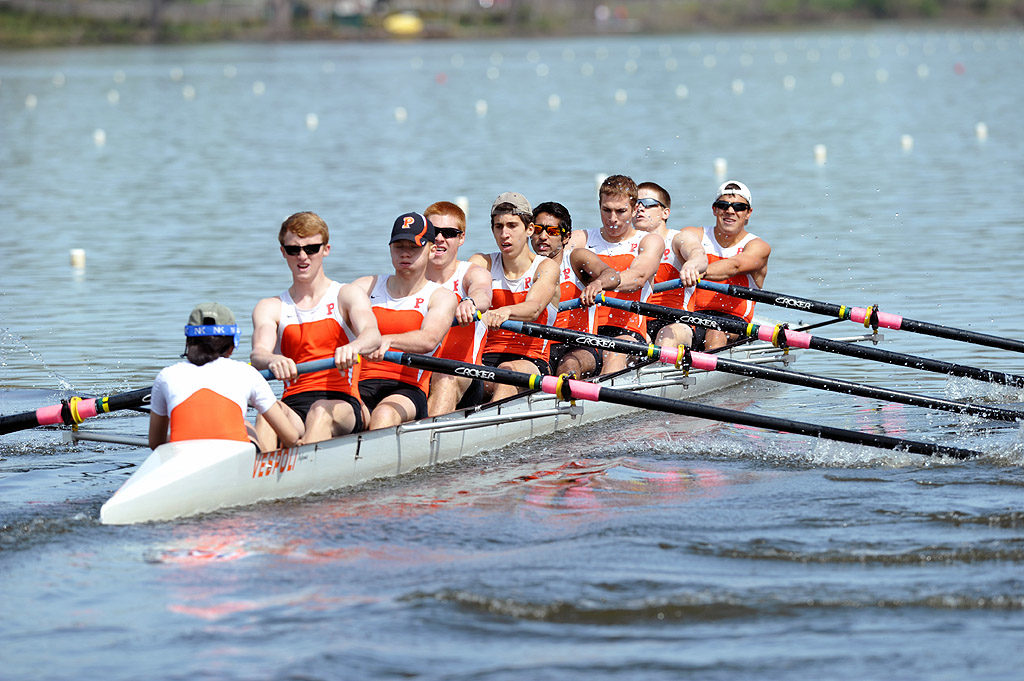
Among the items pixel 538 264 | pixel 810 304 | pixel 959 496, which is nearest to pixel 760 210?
pixel 810 304

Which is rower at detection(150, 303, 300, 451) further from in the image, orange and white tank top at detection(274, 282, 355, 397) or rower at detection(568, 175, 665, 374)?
rower at detection(568, 175, 665, 374)

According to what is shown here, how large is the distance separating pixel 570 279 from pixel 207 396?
3.97 metres

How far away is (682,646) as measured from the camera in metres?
5.68

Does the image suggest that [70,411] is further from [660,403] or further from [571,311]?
[571,311]

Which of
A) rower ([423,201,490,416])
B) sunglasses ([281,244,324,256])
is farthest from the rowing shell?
sunglasses ([281,244,324,256])

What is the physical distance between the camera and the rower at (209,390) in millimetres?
6941

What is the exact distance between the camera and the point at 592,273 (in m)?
10.6

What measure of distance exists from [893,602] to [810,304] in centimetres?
509

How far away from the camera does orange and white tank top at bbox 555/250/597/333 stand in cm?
1030

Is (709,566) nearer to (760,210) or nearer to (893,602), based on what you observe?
(893,602)

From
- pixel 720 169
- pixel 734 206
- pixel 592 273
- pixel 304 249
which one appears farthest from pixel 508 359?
pixel 720 169

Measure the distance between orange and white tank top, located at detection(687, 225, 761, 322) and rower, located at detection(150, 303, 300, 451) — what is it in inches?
194

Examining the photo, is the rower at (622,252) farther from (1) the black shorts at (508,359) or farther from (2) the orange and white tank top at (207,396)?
(2) the orange and white tank top at (207,396)

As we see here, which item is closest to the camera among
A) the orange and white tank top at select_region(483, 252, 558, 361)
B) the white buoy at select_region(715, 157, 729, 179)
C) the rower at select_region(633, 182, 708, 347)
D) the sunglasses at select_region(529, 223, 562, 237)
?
the orange and white tank top at select_region(483, 252, 558, 361)
